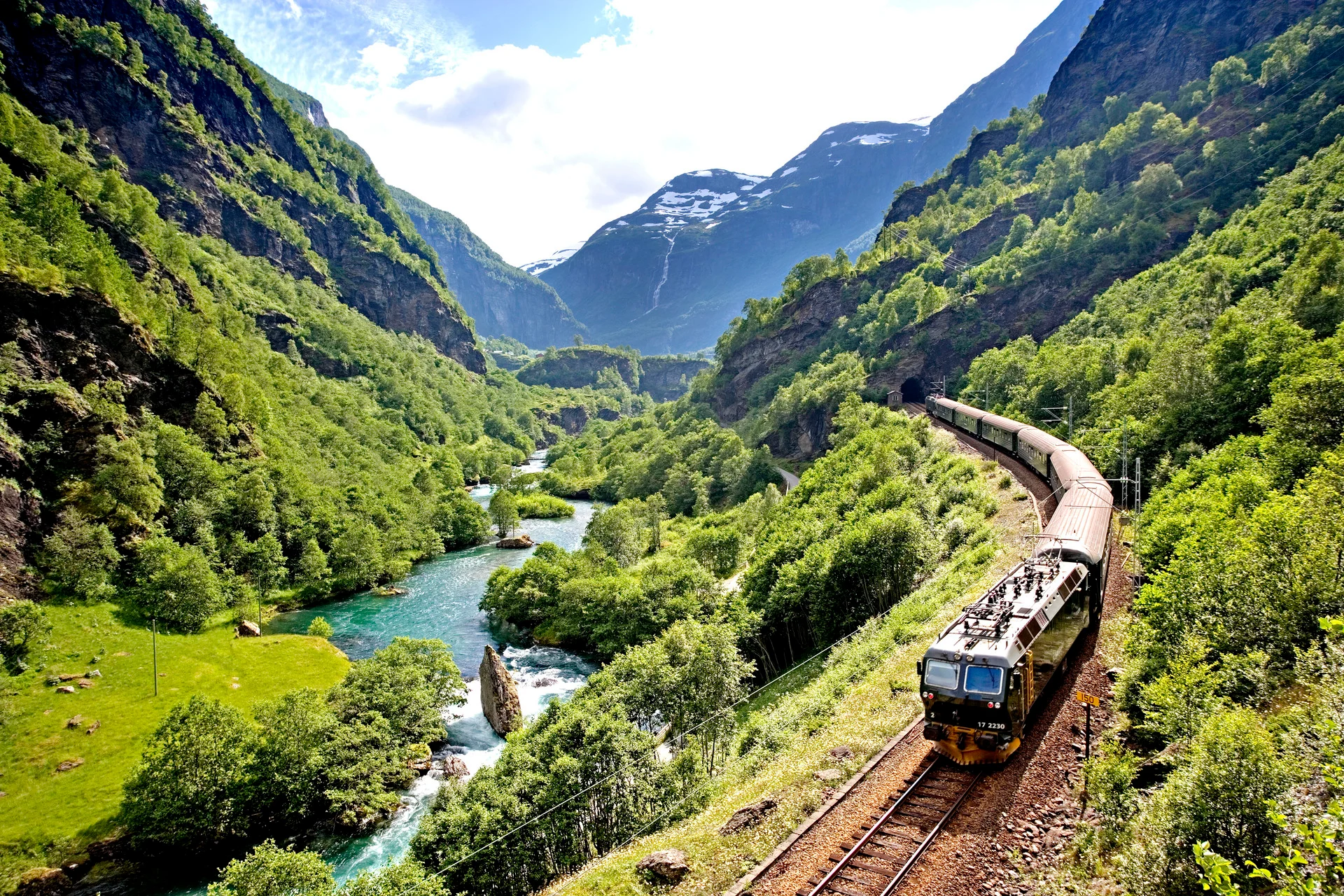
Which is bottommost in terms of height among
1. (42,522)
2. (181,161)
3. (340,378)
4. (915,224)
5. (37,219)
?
(42,522)

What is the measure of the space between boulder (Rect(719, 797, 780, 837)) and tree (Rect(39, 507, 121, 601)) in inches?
2368

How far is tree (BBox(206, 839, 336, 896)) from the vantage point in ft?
62.1

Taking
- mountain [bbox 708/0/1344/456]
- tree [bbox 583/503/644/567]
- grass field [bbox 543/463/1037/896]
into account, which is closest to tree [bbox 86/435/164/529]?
tree [bbox 583/503/644/567]

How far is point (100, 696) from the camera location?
41.2 metres

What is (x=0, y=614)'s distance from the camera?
4153 centimetres

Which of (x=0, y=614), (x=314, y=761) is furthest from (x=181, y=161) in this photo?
(x=314, y=761)

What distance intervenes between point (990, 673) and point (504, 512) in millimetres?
91527

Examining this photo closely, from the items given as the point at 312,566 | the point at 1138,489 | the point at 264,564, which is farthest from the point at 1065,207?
the point at 264,564

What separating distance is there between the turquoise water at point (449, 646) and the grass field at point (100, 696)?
6.72m

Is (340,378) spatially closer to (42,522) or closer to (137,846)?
(42,522)

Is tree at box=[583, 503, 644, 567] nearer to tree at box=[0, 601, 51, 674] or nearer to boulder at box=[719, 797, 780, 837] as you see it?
tree at box=[0, 601, 51, 674]

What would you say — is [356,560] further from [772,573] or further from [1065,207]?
[1065,207]

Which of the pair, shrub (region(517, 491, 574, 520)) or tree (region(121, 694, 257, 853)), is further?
shrub (region(517, 491, 574, 520))

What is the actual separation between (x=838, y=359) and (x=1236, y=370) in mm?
80776
